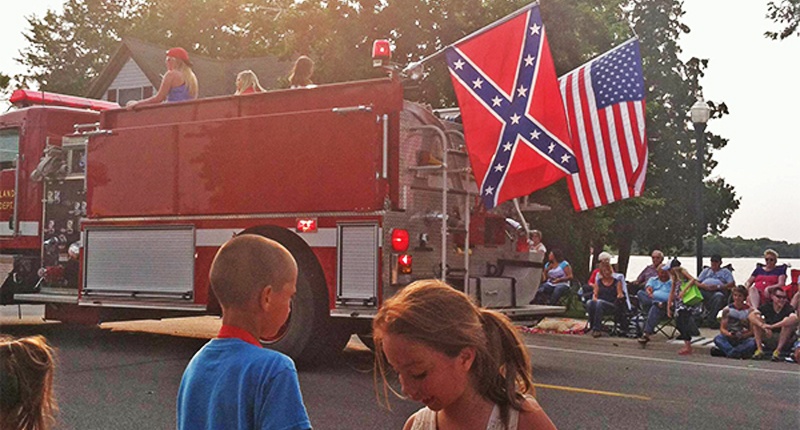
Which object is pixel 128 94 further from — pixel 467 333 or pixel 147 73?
pixel 467 333

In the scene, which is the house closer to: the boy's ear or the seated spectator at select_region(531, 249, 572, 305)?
the seated spectator at select_region(531, 249, 572, 305)

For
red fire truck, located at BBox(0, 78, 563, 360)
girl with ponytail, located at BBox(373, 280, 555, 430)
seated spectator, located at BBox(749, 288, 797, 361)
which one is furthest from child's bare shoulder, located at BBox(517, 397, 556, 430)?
seated spectator, located at BBox(749, 288, 797, 361)

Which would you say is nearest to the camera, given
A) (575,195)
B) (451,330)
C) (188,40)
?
(451,330)

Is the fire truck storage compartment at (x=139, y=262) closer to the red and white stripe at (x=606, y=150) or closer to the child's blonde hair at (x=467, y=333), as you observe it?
the red and white stripe at (x=606, y=150)

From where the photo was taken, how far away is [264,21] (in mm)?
35250

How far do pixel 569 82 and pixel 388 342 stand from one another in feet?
32.2

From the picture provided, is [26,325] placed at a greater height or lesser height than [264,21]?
lesser

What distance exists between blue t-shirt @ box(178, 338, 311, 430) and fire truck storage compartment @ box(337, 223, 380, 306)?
6.33m

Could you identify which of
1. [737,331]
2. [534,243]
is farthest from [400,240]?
[737,331]

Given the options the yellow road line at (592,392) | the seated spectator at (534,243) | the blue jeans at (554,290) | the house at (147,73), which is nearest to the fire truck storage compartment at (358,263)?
the yellow road line at (592,392)

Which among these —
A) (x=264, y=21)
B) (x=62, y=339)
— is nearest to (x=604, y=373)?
(x=62, y=339)

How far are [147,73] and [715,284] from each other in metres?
31.4

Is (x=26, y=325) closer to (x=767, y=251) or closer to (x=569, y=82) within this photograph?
(x=569, y=82)

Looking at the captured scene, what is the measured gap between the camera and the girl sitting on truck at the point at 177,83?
10883 millimetres
